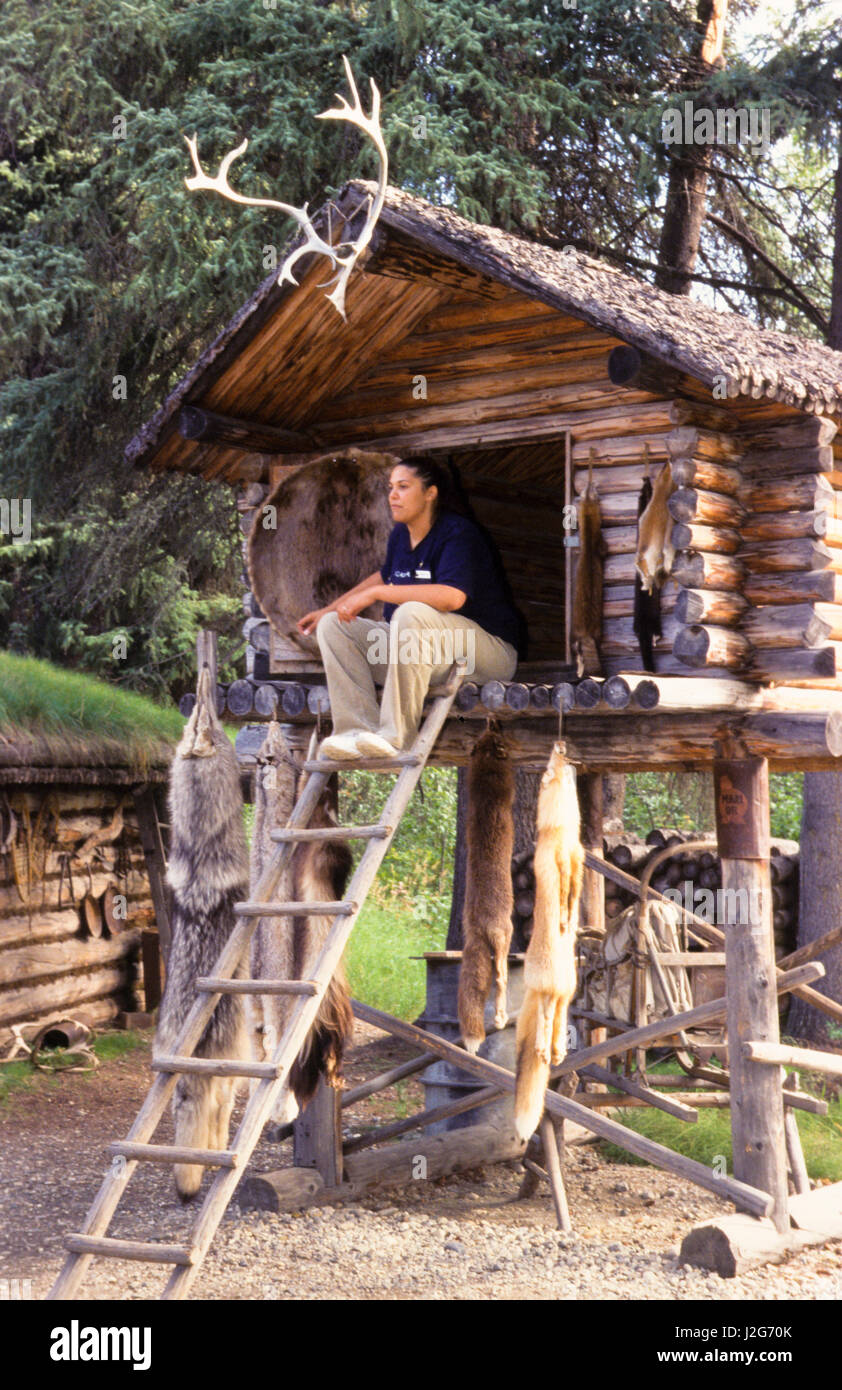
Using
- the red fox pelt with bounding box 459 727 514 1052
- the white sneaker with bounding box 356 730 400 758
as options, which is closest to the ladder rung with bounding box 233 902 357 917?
the white sneaker with bounding box 356 730 400 758

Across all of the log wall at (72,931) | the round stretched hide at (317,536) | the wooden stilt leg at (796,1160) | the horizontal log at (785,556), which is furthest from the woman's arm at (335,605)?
the log wall at (72,931)

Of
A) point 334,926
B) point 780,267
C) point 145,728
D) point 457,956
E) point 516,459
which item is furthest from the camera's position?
point 780,267

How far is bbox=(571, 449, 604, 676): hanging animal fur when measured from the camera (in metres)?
8.30

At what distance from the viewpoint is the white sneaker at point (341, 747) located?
25.3 ft

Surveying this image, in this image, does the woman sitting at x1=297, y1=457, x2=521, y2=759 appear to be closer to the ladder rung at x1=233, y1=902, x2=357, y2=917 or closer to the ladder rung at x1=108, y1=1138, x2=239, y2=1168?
the ladder rung at x1=233, y1=902, x2=357, y2=917

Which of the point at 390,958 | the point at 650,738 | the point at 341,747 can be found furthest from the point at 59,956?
the point at 650,738

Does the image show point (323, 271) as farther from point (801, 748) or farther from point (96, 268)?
point (96, 268)

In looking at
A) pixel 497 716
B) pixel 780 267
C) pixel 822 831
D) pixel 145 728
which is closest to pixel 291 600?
pixel 497 716

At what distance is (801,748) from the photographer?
7980 millimetres

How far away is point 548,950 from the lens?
763cm

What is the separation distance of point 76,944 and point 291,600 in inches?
220

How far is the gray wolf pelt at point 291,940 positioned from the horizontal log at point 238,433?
6.28 feet

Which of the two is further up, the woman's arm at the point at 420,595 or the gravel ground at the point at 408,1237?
the woman's arm at the point at 420,595

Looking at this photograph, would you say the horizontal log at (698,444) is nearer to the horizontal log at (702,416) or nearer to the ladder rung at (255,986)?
the horizontal log at (702,416)
